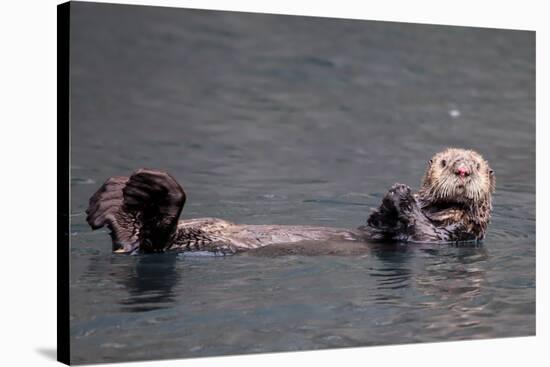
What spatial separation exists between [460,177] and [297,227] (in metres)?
1.17

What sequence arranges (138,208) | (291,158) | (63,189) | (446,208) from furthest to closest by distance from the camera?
(291,158) < (446,208) < (138,208) < (63,189)

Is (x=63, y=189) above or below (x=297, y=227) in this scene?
above

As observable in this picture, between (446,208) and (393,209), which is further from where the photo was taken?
(446,208)

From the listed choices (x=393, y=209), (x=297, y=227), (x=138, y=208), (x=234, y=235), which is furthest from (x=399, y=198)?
(x=138, y=208)

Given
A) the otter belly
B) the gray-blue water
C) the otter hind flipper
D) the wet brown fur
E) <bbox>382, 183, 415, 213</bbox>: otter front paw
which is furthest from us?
the wet brown fur

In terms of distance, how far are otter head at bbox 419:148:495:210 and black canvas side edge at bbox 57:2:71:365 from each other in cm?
271

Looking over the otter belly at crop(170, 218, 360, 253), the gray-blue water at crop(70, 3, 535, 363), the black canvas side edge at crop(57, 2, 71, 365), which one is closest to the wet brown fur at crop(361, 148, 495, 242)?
the gray-blue water at crop(70, 3, 535, 363)

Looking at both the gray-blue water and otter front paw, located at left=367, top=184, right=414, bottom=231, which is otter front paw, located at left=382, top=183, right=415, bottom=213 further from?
the gray-blue water

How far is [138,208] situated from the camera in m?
6.36

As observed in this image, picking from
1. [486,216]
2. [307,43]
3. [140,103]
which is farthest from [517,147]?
[140,103]

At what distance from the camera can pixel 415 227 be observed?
7164 mm

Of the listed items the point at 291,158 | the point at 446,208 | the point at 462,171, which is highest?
the point at 291,158

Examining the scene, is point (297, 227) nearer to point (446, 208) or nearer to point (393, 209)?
point (393, 209)

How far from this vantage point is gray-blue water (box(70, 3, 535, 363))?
20.0ft
